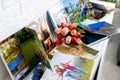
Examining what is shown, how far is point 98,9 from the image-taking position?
170 centimetres

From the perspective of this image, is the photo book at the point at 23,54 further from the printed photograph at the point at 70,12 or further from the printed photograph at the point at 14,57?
the printed photograph at the point at 70,12

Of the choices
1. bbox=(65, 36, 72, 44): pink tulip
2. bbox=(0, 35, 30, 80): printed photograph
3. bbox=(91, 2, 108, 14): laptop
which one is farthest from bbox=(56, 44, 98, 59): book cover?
bbox=(91, 2, 108, 14): laptop

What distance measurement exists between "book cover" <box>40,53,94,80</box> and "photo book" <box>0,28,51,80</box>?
5cm

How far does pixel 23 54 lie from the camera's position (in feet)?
3.14

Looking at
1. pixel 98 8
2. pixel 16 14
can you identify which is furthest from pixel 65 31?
pixel 98 8

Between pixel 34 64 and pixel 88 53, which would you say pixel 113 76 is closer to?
pixel 88 53

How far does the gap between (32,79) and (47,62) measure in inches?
4.4

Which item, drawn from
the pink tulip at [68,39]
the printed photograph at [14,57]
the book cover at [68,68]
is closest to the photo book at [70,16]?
the pink tulip at [68,39]

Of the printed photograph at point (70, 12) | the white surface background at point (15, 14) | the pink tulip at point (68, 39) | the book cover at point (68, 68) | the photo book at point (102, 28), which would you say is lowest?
the book cover at point (68, 68)

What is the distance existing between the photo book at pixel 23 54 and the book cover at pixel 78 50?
7.7 inches

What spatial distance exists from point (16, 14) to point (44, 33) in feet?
0.75

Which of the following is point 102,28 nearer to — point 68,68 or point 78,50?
point 78,50

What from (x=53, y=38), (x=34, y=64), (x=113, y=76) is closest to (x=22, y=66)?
(x=34, y=64)

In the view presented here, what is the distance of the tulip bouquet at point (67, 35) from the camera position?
48.0 inches
